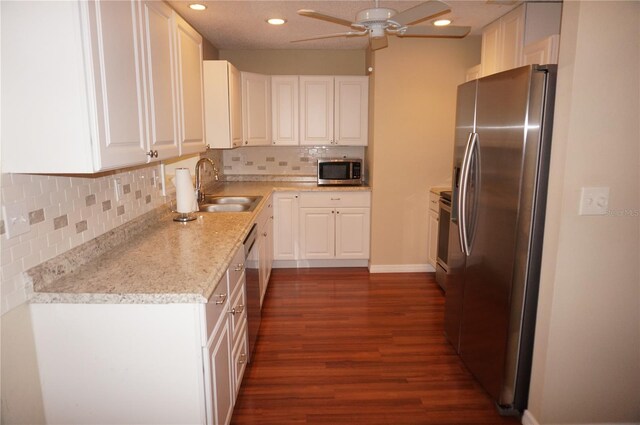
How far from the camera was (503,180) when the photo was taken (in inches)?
82.8

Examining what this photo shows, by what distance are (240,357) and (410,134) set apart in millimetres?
2799

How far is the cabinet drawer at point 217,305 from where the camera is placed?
165 centimetres

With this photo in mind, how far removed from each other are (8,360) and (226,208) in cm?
215

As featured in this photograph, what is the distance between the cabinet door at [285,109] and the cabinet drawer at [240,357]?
2.65 meters

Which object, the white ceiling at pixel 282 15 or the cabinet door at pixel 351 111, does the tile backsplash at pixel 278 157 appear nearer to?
the cabinet door at pixel 351 111

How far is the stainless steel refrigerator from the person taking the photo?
194cm

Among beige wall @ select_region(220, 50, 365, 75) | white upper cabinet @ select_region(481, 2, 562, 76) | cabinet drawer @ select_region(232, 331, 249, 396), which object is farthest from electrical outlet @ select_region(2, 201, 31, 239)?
beige wall @ select_region(220, 50, 365, 75)

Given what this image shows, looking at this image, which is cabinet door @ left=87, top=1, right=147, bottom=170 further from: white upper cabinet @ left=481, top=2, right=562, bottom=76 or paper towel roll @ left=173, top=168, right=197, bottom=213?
white upper cabinet @ left=481, top=2, right=562, bottom=76

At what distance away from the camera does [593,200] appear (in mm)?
1850

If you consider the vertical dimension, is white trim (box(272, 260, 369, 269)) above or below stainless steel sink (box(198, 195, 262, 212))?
below

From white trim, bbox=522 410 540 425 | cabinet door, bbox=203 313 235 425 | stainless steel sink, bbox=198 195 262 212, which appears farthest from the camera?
stainless steel sink, bbox=198 195 262 212

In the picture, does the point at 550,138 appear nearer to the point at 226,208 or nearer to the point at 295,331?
the point at 295,331

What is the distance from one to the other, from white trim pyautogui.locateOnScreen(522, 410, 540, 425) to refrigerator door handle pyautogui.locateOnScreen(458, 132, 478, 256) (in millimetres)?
863

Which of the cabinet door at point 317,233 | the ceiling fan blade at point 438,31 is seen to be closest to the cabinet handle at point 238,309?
the ceiling fan blade at point 438,31
